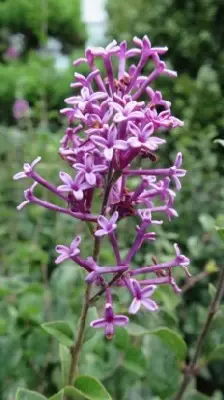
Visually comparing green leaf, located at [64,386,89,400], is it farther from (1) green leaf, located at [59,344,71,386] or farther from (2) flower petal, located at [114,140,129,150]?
(2) flower petal, located at [114,140,129,150]

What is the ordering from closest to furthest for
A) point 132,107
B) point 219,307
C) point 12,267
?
point 132,107 < point 219,307 < point 12,267

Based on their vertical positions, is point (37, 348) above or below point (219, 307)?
below

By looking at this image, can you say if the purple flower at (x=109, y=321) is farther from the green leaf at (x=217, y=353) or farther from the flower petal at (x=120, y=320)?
the green leaf at (x=217, y=353)

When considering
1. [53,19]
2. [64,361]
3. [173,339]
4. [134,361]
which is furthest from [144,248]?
[53,19]

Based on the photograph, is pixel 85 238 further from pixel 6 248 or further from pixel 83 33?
pixel 83 33

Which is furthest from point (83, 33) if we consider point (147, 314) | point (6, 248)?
point (147, 314)

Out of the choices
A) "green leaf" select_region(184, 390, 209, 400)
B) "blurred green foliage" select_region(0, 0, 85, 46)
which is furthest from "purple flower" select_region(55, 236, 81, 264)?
"blurred green foliage" select_region(0, 0, 85, 46)
